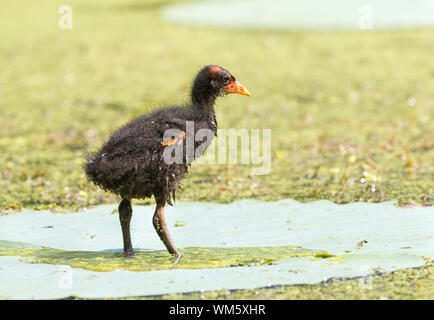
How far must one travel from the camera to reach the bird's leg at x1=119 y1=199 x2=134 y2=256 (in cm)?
717

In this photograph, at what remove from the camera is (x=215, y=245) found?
24.6 feet

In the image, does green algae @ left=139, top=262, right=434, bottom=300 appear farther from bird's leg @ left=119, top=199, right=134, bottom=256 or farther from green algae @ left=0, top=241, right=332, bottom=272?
bird's leg @ left=119, top=199, right=134, bottom=256

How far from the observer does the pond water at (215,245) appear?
6.13m

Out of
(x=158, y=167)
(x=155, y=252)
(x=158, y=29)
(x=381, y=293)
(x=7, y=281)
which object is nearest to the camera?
(x=381, y=293)

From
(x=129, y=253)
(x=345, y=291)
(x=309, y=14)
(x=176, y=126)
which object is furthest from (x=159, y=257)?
(x=309, y=14)

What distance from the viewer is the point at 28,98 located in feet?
55.5

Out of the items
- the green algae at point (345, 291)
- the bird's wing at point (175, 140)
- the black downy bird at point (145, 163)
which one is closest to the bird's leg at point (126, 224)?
the black downy bird at point (145, 163)

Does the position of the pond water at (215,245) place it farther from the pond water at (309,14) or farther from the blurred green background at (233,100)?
the pond water at (309,14)

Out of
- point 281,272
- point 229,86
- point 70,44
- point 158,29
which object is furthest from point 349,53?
point 281,272

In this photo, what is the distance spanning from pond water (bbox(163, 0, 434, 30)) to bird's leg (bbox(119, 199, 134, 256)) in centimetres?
1585

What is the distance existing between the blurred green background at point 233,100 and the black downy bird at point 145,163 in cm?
94
